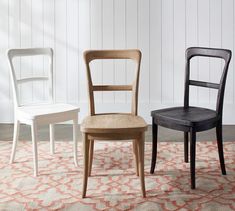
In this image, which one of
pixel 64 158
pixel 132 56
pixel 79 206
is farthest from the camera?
pixel 64 158

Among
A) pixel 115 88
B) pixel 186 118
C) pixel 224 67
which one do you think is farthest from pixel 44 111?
pixel 224 67

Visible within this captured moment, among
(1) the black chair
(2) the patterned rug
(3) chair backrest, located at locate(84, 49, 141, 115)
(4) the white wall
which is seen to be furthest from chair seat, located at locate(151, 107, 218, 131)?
(4) the white wall

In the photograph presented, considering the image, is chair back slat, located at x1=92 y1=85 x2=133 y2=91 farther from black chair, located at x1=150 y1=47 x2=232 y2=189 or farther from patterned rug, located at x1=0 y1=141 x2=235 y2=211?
patterned rug, located at x1=0 y1=141 x2=235 y2=211

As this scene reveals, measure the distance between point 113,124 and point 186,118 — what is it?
1.64ft

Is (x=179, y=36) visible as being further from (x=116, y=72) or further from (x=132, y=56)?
(x=132, y=56)

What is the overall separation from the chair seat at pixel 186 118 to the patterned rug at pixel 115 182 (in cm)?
38

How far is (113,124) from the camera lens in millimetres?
3166

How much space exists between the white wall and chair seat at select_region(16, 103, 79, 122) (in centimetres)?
136

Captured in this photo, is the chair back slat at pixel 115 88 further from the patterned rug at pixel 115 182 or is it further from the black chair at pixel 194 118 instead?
the patterned rug at pixel 115 182

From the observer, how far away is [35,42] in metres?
5.12

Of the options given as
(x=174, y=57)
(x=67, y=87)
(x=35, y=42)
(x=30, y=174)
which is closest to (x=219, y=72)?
(x=174, y=57)

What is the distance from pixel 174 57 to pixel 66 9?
1.14 metres

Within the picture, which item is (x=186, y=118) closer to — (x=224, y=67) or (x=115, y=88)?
(x=224, y=67)

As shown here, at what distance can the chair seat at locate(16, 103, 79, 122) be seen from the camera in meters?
3.56
